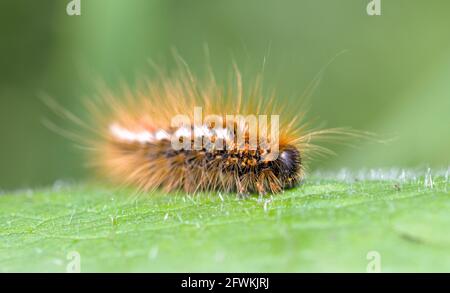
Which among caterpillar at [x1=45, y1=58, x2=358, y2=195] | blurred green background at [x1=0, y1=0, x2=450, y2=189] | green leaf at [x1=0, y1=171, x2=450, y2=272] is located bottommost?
green leaf at [x1=0, y1=171, x2=450, y2=272]

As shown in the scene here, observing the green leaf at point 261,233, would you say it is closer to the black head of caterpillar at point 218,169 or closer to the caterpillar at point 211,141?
the black head of caterpillar at point 218,169

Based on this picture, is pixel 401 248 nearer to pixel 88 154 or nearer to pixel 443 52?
pixel 88 154

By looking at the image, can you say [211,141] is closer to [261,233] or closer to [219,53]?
[261,233]

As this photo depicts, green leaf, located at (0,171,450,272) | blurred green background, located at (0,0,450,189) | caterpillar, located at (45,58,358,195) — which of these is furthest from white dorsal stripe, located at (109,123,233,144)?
blurred green background, located at (0,0,450,189)

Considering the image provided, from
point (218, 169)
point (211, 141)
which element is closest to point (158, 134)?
point (211, 141)

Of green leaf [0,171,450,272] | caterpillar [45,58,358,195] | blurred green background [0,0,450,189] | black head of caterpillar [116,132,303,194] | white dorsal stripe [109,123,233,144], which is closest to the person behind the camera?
green leaf [0,171,450,272]

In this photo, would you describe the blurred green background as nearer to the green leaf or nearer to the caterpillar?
the caterpillar

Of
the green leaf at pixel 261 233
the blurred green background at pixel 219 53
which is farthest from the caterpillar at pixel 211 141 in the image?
the blurred green background at pixel 219 53
